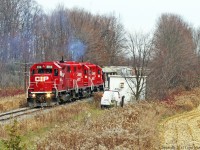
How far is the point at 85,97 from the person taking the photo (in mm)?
38469

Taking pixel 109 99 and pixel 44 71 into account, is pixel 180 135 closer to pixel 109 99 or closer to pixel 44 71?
pixel 109 99

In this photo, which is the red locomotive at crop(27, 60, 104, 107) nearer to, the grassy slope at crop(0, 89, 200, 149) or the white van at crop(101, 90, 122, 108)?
the white van at crop(101, 90, 122, 108)

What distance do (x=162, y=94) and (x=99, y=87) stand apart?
10.00 meters

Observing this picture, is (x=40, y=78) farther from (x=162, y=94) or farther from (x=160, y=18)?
(x=160, y=18)

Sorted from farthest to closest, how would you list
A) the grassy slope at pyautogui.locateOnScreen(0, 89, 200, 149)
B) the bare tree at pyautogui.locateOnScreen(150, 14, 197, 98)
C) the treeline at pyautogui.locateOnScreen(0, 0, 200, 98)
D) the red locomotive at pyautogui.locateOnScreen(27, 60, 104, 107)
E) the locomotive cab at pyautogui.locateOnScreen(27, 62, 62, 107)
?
the treeline at pyautogui.locateOnScreen(0, 0, 200, 98) → the bare tree at pyautogui.locateOnScreen(150, 14, 197, 98) → the red locomotive at pyautogui.locateOnScreen(27, 60, 104, 107) → the locomotive cab at pyautogui.locateOnScreen(27, 62, 62, 107) → the grassy slope at pyautogui.locateOnScreen(0, 89, 200, 149)

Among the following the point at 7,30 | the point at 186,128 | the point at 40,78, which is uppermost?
the point at 7,30

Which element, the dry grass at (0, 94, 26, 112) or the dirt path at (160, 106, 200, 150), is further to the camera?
the dry grass at (0, 94, 26, 112)

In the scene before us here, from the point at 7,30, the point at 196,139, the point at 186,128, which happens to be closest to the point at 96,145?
the point at 196,139

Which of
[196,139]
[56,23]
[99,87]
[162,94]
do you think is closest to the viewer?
[196,139]

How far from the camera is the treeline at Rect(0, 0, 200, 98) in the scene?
52969 millimetres

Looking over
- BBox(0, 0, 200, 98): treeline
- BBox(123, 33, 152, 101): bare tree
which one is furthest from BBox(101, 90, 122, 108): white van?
BBox(0, 0, 200, 98): treeline

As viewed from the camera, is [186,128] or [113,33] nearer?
[186,128]

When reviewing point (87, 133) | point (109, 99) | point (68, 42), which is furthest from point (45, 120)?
point (68, 42)

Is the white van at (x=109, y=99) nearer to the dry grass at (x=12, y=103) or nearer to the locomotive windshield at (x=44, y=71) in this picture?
the locomotive windshield at (x=44, y=71)
